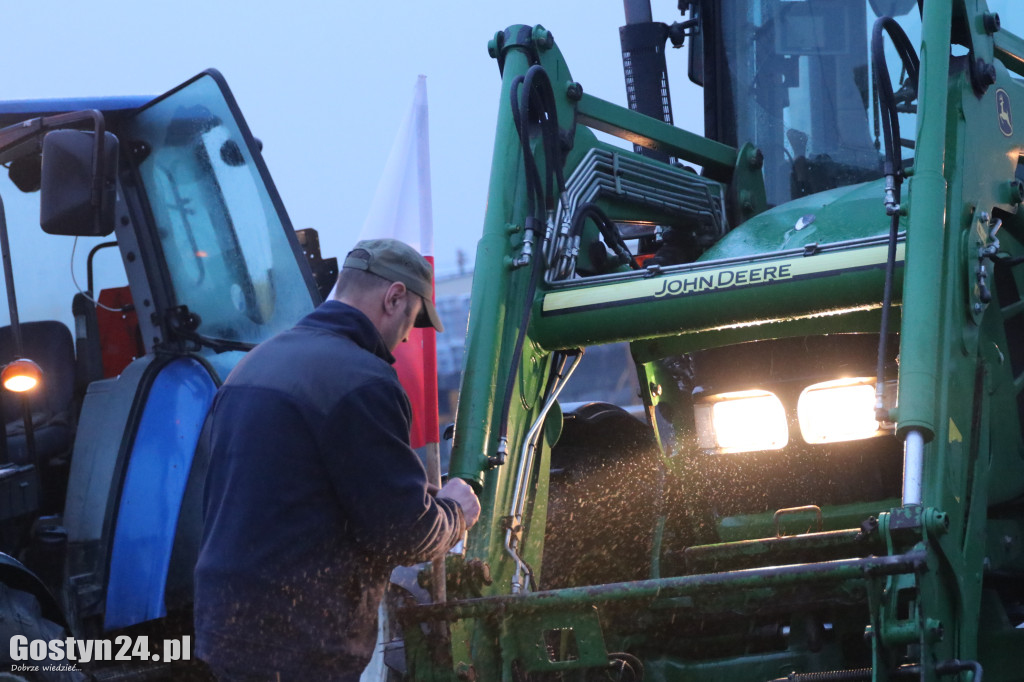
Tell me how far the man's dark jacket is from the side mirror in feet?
3.58

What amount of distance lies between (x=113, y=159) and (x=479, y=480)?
4.50ft

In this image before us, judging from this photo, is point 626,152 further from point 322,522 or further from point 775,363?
point 322,522

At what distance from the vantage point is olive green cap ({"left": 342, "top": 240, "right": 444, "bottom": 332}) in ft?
9.48

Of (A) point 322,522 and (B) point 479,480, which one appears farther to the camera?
(B) point 479,480

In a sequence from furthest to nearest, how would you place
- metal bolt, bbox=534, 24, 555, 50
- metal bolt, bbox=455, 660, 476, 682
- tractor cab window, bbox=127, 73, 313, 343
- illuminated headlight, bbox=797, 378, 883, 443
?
1. tractor cab window, bbox=127, 73, 313, 343
2. metal bolt, bbox=534, 24, 555, 50
3. illuminated headlight, bbox=797, 378, 883, 443
4. metal bolt, bbox=455, 660, 476, 682

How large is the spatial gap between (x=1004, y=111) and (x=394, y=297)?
2055 millimetres

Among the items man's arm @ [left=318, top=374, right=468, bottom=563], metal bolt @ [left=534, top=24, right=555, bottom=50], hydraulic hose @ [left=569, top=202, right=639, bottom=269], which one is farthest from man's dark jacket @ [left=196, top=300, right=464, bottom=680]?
metal bolt @ [left=534, top=24, right=555, bottom=50]

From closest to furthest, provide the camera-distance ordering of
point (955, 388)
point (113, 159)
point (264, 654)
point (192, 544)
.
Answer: point (264, 654) < point (955, 388) < point (113, 159) < point (192, 544)

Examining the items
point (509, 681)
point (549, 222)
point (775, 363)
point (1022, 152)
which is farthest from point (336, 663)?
point (1022, 152)

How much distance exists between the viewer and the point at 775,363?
4.08 meters

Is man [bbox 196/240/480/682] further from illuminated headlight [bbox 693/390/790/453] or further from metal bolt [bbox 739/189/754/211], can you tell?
metal bolt [bbox 739/189/754/211]

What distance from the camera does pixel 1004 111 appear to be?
382cm

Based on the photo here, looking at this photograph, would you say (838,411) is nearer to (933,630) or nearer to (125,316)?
(933,630)

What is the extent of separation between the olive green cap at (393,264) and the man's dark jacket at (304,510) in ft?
0.77
